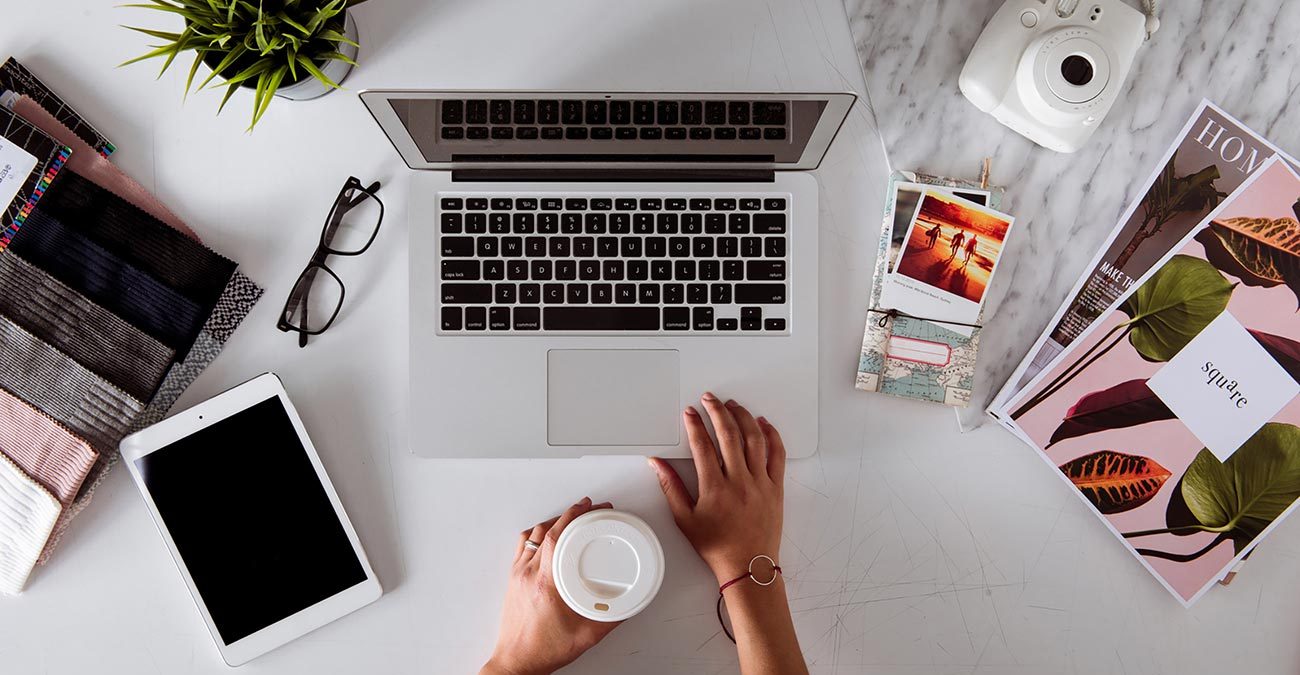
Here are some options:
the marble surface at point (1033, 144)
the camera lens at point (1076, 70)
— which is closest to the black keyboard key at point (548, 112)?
the marble surface at point (1033, 144)

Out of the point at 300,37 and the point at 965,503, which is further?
the point at 965,503

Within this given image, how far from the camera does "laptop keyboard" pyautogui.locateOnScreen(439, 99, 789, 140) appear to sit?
0.71m

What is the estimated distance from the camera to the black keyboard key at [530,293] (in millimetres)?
776

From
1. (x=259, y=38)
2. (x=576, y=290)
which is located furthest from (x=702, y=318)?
(x=259, y=38)

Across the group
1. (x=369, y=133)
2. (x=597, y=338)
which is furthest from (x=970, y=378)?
(x=369, y=133)

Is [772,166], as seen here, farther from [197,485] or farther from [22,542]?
[22,542]

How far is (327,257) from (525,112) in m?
0.28

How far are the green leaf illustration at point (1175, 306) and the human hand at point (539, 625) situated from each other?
608 millimetres

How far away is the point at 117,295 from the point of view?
31.1 inches

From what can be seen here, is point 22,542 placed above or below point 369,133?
below

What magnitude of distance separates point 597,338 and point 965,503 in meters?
0.43

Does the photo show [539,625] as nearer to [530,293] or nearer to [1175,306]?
[530,293]

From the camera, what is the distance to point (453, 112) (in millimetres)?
709

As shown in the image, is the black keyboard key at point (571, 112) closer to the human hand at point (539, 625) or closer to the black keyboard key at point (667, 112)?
the black keyboard key at point (667, 112)
